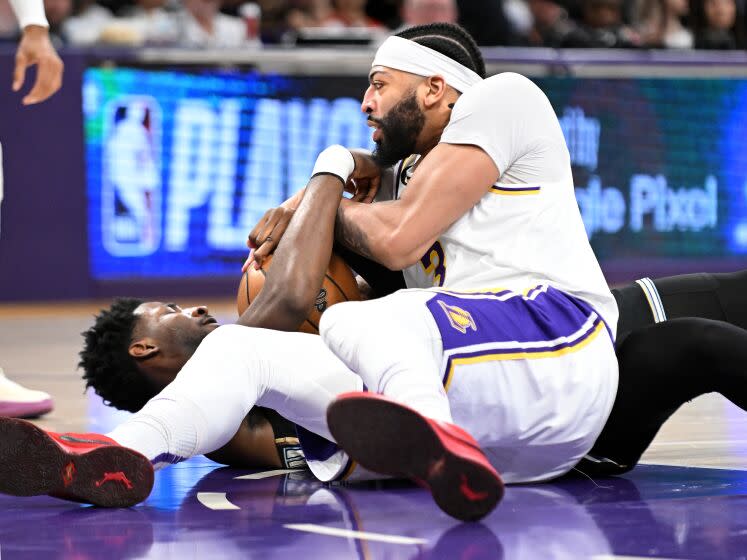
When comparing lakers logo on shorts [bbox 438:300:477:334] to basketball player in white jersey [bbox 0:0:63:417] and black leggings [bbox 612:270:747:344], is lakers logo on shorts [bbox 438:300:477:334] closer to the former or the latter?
black leggings [bbox 612:270:747:344]

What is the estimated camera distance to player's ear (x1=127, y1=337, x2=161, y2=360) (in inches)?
149

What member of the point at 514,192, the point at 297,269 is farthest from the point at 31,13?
the point at 514,192

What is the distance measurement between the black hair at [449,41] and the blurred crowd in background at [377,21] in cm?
578

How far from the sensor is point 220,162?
9281 mm

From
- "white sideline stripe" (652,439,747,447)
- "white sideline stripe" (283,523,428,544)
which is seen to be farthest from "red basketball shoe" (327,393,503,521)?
"white sideline stripe" (652,439,747,447)

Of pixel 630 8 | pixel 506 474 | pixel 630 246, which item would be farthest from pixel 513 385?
pixel 630 8

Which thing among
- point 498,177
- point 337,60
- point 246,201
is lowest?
point 246,201

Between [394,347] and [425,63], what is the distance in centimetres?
107

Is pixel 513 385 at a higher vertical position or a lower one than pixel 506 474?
higher

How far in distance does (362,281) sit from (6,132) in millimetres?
5689

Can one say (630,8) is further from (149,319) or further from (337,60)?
(149,319)

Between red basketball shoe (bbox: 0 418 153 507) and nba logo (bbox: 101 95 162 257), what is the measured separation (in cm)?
609

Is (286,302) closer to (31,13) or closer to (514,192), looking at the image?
(514,192)

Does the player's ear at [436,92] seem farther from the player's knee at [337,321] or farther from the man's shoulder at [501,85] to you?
the player's knee at [337,321]
